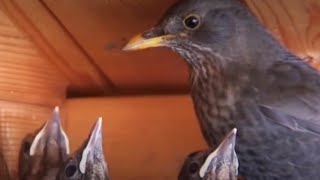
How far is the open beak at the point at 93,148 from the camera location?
72.6 inches

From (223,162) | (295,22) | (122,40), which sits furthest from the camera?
(122,40)

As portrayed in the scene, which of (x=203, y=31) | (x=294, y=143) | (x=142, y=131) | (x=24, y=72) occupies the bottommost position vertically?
(x=294, y=143)

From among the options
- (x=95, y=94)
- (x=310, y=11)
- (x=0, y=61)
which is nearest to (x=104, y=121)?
(x=95, y=94)

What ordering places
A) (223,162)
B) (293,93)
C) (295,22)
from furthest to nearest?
(295,22) → (293,93) → (223,162)

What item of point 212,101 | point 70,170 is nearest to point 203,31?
point 212,101

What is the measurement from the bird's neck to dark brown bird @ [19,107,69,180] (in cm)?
28

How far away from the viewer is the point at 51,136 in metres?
1.97

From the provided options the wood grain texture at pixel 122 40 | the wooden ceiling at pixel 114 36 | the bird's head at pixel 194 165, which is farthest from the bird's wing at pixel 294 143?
the wood grain texture at pixel 122 40

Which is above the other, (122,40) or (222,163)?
(122,40)

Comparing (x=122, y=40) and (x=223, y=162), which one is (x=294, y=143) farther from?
(x=122, y=40)

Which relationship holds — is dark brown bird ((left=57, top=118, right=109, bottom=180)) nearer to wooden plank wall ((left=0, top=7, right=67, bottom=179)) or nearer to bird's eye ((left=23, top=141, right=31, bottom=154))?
bird's eye ((left=23, top=141, right=31, bottom=154))

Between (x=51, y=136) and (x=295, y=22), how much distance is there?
0.54 metres

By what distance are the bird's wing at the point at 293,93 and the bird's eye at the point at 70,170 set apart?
0.37 meters

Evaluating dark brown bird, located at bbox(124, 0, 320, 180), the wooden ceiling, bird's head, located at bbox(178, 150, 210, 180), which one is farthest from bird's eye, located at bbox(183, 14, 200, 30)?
bird's head, located at bbox(178, 150, 210, 180)
